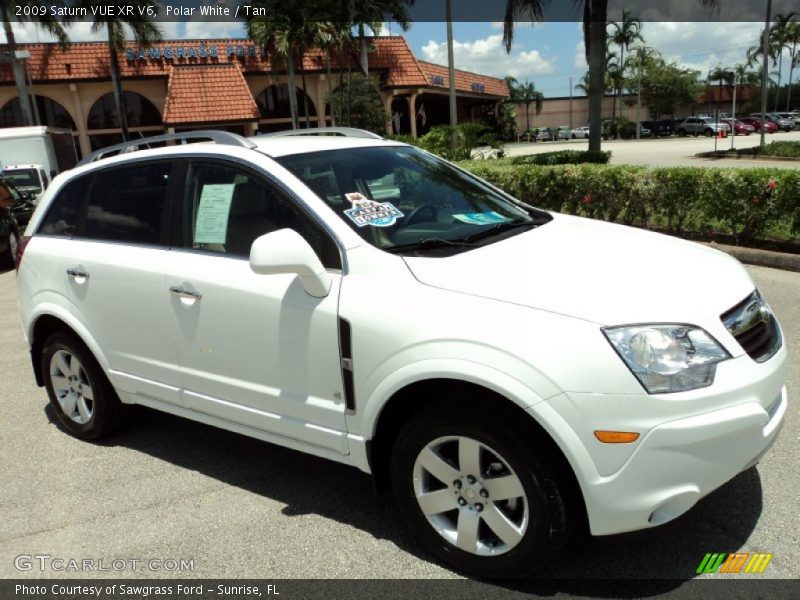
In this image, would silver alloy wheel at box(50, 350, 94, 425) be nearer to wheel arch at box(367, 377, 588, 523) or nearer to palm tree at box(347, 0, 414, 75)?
wheel arch at box(367, 377, 588, 523)

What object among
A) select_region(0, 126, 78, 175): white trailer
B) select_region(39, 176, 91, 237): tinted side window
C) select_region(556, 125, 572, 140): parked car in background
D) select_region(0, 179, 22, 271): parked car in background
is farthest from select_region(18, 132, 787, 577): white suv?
select_region(556, 125, 572, 140): parked car in background

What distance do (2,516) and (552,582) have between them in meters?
2.82

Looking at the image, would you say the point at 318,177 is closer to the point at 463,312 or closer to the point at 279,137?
the point at 279,137

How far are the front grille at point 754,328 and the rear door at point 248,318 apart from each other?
5.19ft

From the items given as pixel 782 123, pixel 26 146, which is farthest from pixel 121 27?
pixel 782 123

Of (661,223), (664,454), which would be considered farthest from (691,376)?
(661,223)

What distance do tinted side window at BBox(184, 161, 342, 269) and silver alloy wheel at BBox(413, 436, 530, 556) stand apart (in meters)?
0.97

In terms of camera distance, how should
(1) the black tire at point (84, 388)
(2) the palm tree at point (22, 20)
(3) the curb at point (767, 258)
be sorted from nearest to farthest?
(1) the black tire at point (84, 388)
(3) the curb at point (767, 258)
(2) the palm tree at point (22, 20)

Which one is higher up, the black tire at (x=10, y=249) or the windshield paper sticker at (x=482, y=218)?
the windshield paper sticker at (x=482, y=218)

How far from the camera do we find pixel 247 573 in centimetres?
297

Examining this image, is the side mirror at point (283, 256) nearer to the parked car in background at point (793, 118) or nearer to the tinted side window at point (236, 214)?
the tinted side window at point (236, 214)

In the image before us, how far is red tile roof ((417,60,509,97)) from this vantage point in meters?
38.7

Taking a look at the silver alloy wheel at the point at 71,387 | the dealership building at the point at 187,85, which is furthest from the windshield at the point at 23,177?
the dealership building at the point at 187,85

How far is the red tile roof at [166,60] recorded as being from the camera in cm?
3350
